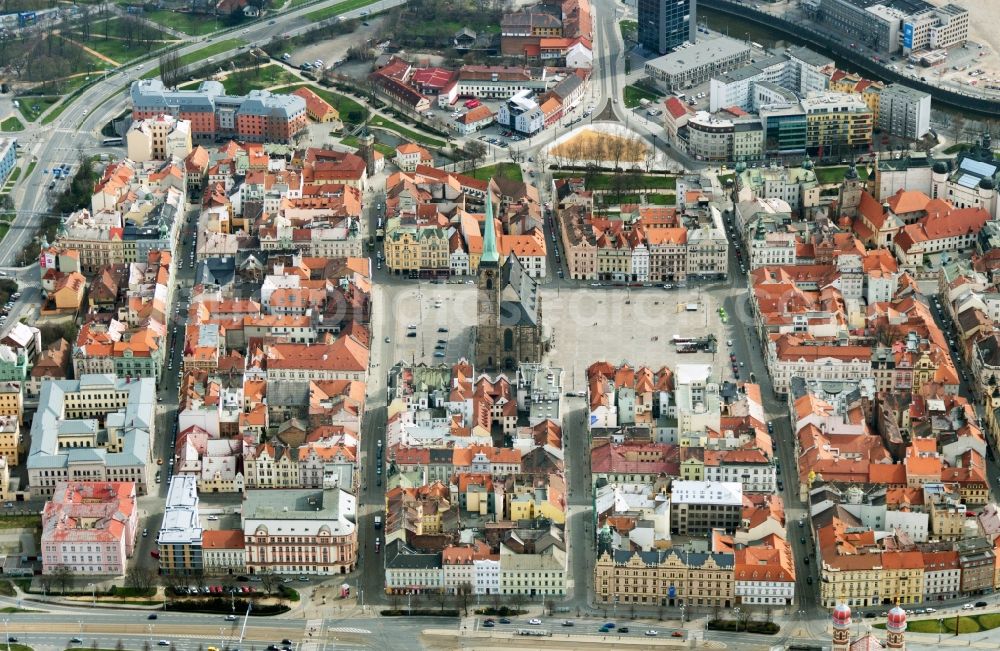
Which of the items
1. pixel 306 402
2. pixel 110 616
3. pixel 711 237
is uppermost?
pixel 711 237

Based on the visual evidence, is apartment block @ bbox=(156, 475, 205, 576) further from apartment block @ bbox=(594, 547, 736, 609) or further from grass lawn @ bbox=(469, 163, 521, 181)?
grass lawn @ bbox=(469, 163, 521, 181)

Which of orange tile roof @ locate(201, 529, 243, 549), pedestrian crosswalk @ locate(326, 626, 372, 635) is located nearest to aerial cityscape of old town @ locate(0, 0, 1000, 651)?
orange tile roof @ locate(201, 529, 243, 549)

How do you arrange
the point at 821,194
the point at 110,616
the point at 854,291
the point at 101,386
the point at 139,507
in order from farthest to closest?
1. the point at 821,194
2. the point at 854,291
3. the point at 101,386
4. the point at 139,507
5. the point at 110,616

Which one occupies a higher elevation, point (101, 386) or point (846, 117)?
point (846, 117)

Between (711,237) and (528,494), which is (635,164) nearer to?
(711,237)

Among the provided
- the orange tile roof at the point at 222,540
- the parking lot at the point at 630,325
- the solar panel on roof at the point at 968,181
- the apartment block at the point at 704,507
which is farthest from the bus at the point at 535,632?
the solar panel on roof at the point at 968,181

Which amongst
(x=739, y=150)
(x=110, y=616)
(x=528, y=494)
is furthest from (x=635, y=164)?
(x=110, y=616)

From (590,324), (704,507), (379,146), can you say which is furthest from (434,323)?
(379,146)
